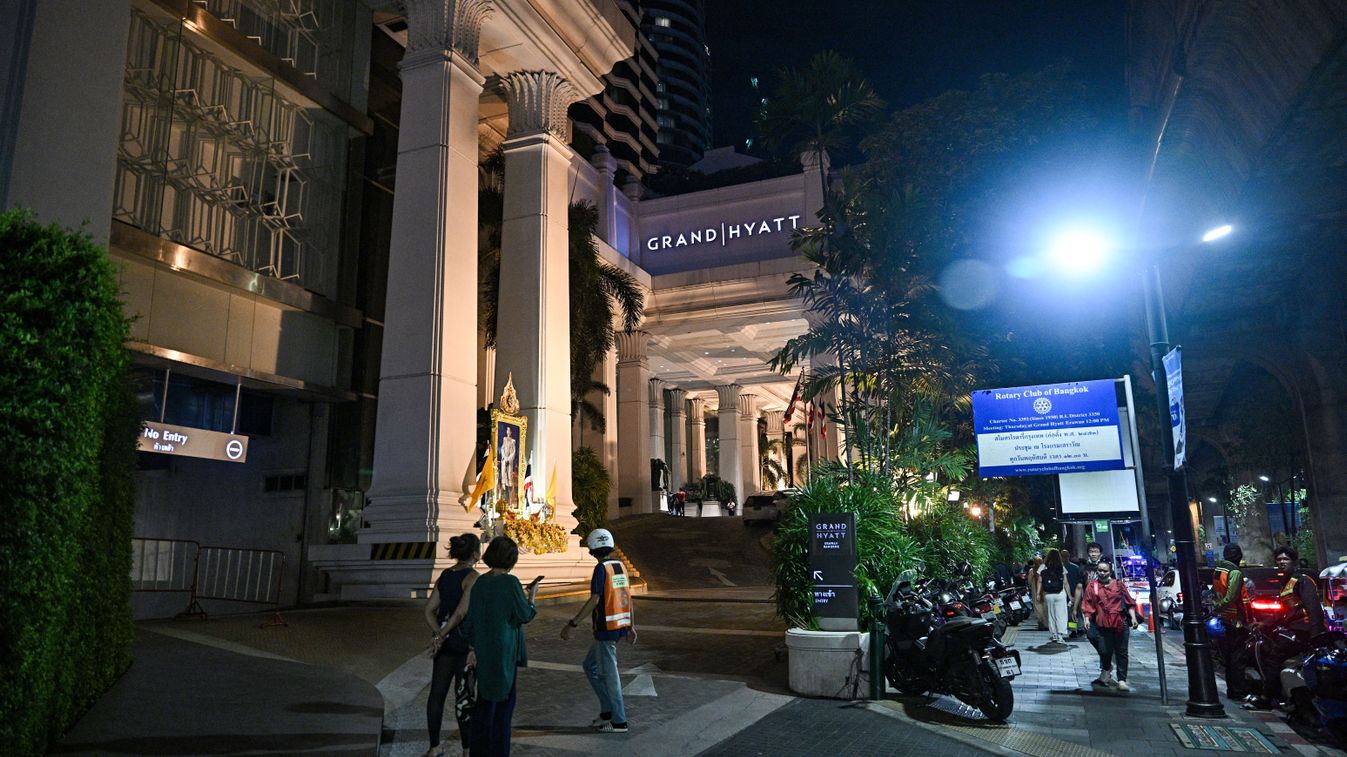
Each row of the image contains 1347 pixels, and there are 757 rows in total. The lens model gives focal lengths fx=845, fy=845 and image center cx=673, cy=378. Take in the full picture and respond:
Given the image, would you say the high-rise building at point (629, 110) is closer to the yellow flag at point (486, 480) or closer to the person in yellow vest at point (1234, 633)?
the yellow flag at point (486, 480)

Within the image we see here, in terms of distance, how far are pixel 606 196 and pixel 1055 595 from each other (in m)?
25.8

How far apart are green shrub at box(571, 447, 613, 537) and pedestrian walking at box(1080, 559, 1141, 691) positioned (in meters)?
15.8

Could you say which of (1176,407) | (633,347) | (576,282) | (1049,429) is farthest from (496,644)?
(633,347)

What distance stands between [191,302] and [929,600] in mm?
15070

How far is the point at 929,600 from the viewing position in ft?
29.6

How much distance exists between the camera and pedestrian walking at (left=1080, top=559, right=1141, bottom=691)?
31.2ft

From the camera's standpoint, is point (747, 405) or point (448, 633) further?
point (747, 405)

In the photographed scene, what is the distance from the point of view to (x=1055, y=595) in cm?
1430

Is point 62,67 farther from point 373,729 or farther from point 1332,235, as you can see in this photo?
point 1332,235

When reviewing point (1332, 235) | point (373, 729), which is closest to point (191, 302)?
point (373, 729)

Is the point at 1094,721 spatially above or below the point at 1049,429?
below

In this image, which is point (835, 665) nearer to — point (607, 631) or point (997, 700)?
point (997, 700)

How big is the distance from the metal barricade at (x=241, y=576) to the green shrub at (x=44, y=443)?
1297 centimetres

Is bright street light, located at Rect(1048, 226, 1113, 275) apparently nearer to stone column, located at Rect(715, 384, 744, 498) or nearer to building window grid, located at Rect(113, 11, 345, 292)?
building window grid, located at Rect(113, 11, 345, 292)
